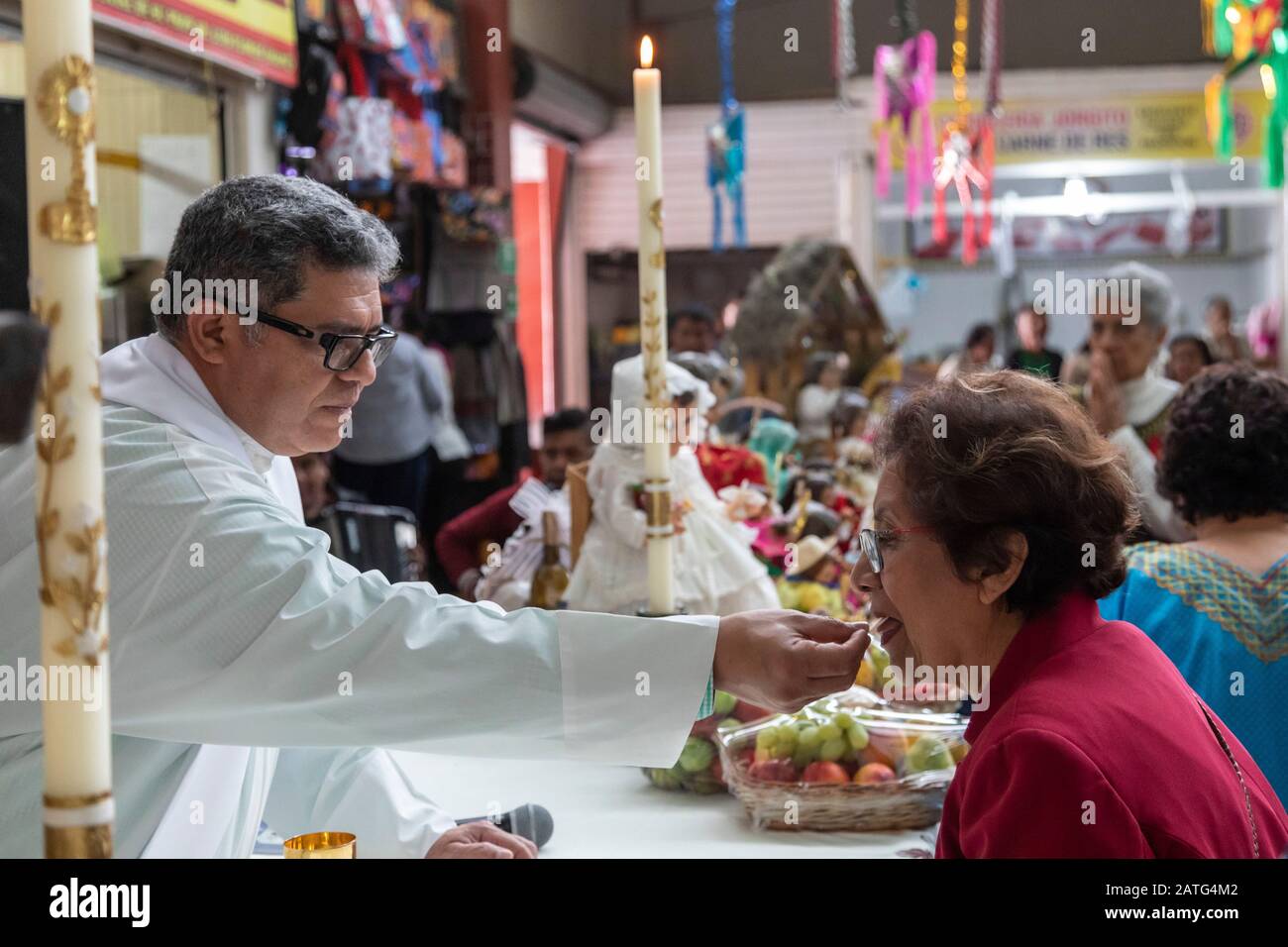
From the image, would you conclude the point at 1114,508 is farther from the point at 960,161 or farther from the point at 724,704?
the point at 960,161

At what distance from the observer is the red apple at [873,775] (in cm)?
191

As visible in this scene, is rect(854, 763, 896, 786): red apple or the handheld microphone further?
rect(854, 763, 896, 786): red apple

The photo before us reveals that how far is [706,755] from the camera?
207 cm

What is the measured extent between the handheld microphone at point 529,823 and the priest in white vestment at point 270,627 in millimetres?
364

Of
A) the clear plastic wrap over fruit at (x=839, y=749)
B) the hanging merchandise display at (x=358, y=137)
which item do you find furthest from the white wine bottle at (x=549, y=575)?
the hanging merchandise display at (x=358, y=137)

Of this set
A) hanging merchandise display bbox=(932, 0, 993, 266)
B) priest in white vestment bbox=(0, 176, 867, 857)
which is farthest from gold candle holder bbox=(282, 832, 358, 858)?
hanging merchandise display bbox=(932, 0, 993, 266)

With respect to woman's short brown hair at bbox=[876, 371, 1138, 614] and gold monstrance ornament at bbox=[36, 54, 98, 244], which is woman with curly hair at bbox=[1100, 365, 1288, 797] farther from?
gold monstrance ornament at bbox=[36, 54, 98, 244]

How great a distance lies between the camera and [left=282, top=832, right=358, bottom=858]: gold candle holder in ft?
4.76

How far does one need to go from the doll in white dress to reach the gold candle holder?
914 mm

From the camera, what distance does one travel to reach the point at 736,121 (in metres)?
8.30

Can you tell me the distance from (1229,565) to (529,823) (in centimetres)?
126

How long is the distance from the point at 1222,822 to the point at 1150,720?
12 centimetres
